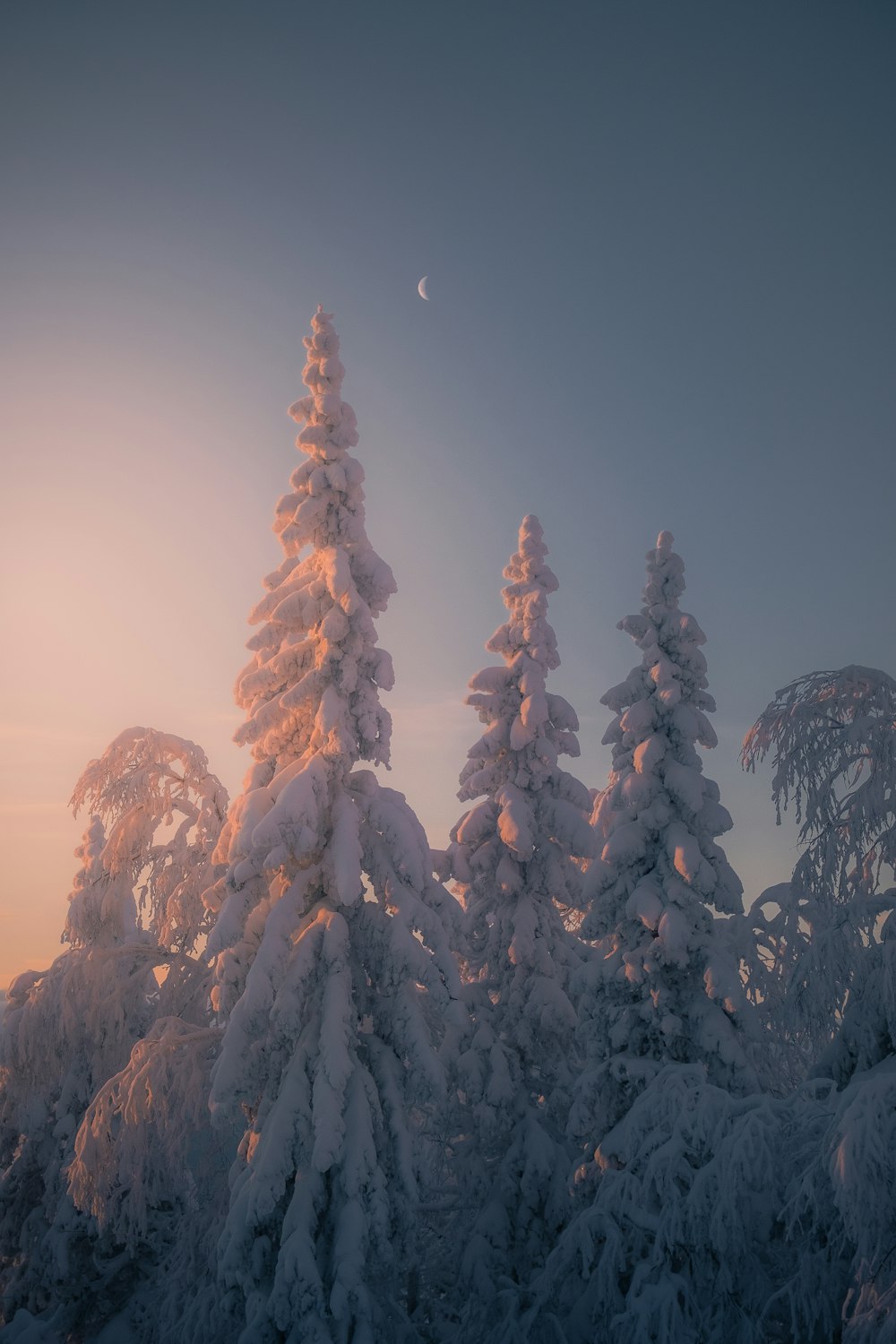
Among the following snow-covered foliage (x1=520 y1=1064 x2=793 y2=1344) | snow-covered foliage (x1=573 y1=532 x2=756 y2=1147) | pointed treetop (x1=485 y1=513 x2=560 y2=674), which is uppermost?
pointed treetop (x1=485 y1=513 x2=560 y2=674)

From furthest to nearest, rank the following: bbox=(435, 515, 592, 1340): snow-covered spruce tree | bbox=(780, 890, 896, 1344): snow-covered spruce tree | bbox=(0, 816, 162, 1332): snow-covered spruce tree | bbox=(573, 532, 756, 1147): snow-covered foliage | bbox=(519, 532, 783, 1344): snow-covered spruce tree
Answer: bbox=(0, 816, 162, 1332): snow-covered spruce tree < bbox=(435, 515, 592, 1340): snow-covered spruce tree < bbox=(573, 532, 756, 1147): snow-covered foliage < bbox=(519, 532, 783, 1344): snow-covered spruce tree < bbox=(780, 890, 896, 1344): snow-covered spruce tree

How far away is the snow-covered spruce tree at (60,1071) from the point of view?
16.5 meters

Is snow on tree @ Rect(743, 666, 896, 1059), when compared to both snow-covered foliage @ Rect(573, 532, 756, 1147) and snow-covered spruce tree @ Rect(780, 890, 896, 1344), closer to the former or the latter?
snow-covered spruce tree @ Rect(780, 890, 896, 1344)

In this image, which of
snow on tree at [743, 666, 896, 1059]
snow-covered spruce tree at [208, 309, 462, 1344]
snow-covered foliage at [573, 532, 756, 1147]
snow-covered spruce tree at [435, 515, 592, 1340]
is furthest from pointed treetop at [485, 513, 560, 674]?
snow on tree at [743, 666, 896, 1059]

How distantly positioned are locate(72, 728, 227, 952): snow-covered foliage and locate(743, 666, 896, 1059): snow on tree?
12953mm

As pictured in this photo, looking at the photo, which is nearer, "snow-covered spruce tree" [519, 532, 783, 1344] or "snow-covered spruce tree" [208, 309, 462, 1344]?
"snow-covered spruce tree" [519, 532, 783, 1344]

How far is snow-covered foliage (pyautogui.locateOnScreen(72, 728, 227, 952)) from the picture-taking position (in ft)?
59.2

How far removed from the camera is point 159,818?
61.8ft

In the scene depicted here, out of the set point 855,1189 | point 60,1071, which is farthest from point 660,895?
point 60,1071

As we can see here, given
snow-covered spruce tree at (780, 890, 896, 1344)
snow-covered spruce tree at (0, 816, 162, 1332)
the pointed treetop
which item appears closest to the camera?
snow-covered spruce tree at (780, 890, 896, 1344)

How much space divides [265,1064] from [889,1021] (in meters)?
8.98

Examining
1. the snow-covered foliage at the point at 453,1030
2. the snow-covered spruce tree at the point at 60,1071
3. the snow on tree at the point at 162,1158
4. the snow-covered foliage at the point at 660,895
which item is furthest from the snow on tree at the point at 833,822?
the snow-covered spruce tree at the point at 60,1071

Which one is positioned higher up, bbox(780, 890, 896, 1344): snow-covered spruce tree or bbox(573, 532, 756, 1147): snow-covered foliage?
bbox(573, 532, 756, 1147): snow-covered foliage

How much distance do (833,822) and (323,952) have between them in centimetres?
761
